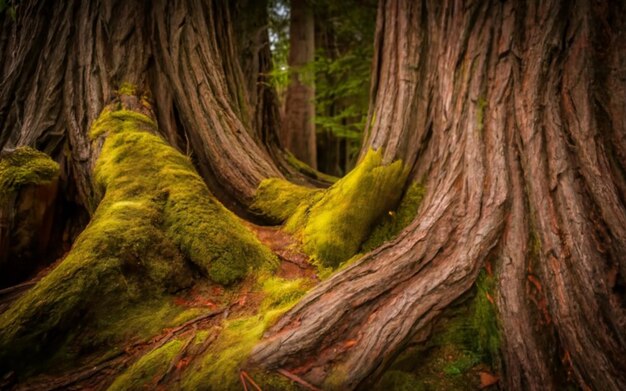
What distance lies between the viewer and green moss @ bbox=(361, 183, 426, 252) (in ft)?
9.57

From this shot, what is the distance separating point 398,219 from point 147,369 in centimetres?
206

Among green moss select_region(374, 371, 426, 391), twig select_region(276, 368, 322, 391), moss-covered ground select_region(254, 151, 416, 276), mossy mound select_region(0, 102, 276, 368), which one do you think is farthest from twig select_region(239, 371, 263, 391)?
moss-covered ground select_region(254, 151, 416, 276)

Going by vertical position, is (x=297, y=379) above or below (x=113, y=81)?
below

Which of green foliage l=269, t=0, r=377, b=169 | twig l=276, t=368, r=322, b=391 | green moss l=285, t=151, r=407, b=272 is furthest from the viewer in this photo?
green foliage l=269, t=0, r=377, b=169

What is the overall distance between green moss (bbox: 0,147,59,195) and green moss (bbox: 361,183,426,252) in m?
2.93

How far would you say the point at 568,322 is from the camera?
1.76 metres

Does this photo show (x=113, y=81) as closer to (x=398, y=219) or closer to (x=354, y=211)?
(x=354, y=211)

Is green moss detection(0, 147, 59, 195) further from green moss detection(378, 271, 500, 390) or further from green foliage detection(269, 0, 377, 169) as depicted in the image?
green foliage detection(269, 0, 377, 169)

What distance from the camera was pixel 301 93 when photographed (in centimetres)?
852

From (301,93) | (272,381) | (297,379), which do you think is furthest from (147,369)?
(301,93)

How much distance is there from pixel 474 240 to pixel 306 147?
6550 mm

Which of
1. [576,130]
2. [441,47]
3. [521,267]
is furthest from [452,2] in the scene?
[521,267]

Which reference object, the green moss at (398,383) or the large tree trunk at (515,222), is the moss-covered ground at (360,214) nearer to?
the large tree trunk at (515,222)

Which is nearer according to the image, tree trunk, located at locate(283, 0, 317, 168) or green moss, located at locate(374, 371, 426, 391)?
green moss, located at locate(374, 371, 426, 391)
